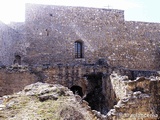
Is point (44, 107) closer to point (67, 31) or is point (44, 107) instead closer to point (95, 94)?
point (95, 94)

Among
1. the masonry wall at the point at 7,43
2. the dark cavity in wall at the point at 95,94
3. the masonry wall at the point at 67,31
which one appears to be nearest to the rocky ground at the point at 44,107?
the dark cavity in wall at the point at 95,94

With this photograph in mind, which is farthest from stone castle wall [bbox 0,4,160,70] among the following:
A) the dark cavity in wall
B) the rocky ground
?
the rocky ground

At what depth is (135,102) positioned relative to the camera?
11.3 metres

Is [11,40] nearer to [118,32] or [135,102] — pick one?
[118,32]

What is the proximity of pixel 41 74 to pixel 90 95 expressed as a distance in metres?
2.89

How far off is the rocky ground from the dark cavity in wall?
37.8 feet

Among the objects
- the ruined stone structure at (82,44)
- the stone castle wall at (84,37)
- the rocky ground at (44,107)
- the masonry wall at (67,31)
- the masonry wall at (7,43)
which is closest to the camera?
the rocky ground at (44,107)

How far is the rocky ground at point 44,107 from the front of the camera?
4238 mm

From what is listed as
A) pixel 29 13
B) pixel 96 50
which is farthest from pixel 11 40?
pixel 96 50

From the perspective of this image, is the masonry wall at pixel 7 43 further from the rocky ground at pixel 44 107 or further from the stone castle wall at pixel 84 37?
the rocky ground at pixel 44 107

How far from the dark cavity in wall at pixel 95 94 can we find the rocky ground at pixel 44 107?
11.5 metres

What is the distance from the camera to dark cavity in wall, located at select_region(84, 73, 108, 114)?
17.3 metres

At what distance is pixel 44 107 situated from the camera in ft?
15.0

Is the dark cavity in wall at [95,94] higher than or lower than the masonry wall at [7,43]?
lower
